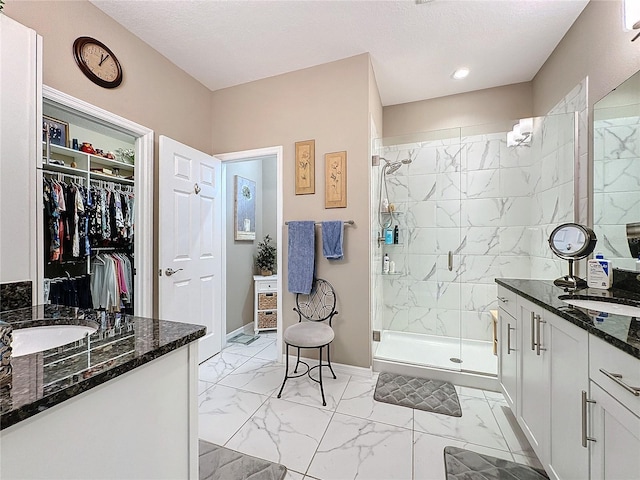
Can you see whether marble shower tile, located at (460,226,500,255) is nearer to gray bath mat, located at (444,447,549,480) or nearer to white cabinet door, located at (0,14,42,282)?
gray bath mat, located at (444,447,549,480)

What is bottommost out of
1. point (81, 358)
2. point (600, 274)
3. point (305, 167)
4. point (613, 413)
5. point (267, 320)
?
point (267, 320)

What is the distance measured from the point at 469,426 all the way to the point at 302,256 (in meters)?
1.71

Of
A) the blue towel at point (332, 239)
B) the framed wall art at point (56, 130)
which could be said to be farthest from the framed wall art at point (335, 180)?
the framed wall art at point (56, 130)

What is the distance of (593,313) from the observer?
3.55ft

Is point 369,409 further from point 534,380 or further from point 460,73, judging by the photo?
point 460,73

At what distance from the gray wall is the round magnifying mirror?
8.20ft

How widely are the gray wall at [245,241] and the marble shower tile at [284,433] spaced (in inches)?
61.2

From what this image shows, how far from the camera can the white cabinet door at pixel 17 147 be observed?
126cm

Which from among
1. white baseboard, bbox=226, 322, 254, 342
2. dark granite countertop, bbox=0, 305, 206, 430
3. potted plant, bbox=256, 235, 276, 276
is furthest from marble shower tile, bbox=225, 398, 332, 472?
potted plant, bbox=256, 235, 276, 276

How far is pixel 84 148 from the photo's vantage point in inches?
109

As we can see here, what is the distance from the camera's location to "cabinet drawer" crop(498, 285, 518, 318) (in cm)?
165

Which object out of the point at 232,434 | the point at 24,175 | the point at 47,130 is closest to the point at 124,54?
the point at 47,130

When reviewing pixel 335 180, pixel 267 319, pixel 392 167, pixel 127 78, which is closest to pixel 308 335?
pixel 335 180

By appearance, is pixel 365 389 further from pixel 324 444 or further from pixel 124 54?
pixel 124 54
